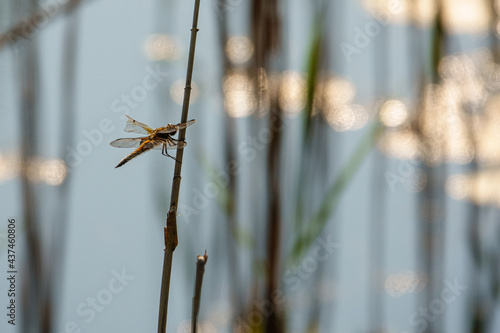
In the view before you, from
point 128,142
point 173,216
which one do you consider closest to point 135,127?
point 128,142

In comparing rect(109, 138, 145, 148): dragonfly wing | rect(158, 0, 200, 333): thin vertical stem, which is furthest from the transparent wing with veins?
rect(158, 0, 200, 333): thin vertical stem

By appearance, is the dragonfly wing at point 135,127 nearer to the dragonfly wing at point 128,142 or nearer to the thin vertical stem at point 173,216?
the dragonfly wing at point 128,142

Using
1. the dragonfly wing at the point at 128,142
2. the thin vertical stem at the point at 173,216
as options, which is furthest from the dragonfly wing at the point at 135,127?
the thin vertical stem at the point at 173,216

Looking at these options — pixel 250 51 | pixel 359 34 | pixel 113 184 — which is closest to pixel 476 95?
pixel 359 34

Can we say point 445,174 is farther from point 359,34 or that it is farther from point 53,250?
point 53,250

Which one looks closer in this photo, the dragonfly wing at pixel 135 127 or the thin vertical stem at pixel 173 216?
the thin vertical stem at pixel 173 216

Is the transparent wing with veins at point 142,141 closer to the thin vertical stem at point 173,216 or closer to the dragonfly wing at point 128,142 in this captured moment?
the dragonfly wing at point 128,142

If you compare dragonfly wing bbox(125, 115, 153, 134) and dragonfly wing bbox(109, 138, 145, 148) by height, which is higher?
dragonfly wing bbox(125, 115, 153, 134)

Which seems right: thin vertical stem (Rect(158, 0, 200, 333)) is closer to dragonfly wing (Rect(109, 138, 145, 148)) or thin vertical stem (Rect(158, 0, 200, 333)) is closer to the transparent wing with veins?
the transparent wing with veins

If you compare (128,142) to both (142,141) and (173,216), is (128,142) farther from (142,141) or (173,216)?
(173,216)

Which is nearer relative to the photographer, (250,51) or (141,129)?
(141,129)

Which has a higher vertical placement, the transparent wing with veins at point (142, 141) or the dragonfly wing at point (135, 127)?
the dragonfly wing at point (135, 127)
